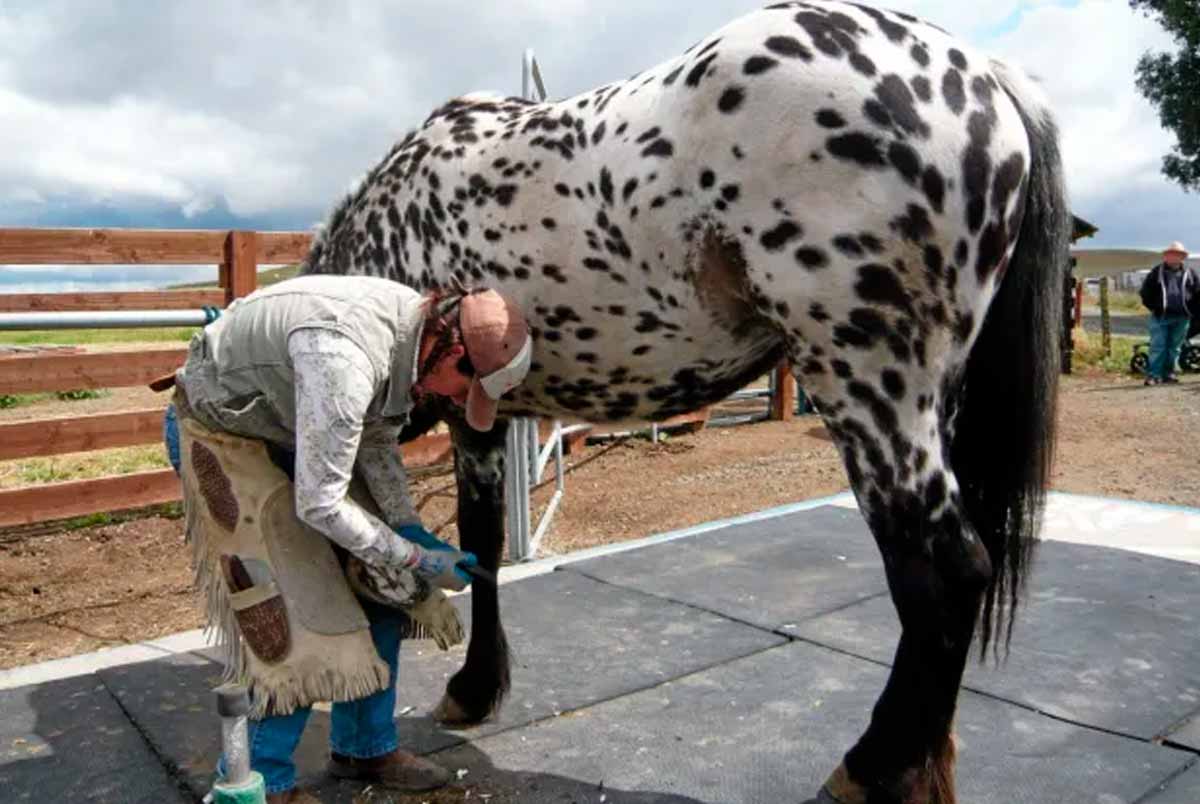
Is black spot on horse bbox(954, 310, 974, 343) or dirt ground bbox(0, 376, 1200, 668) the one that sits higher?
black spot on horse bbox(954, 310, 974, 343)

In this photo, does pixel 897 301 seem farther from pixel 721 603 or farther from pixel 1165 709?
pixel 721 603

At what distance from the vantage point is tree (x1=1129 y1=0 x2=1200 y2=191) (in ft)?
78.0

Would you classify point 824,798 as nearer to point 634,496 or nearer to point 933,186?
point 933,186

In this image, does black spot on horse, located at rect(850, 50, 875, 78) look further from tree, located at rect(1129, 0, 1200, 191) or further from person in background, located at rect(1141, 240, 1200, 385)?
tree, located at rect(1129, 0, 1200, 191)

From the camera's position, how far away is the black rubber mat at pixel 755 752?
2.47m

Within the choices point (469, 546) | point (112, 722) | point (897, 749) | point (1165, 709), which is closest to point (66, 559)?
point (112, 722)

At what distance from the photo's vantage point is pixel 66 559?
530 cm

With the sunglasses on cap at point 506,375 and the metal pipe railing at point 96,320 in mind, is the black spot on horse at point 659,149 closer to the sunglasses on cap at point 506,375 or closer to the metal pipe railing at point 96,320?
the sunglasses on cap at point 506,375

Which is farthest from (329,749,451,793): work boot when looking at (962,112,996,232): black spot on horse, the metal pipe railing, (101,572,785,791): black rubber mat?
the metal pipe railing

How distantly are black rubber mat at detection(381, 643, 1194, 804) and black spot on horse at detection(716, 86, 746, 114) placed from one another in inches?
62.4

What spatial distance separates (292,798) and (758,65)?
1911mm

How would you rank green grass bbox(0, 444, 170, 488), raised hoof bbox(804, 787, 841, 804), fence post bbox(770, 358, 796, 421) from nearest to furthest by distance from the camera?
raised hoof bbox(804, 787, 841, 804)
green grass bbox(0, 444, 170, 488)
fence post bbox(770, 358, 796, 421)

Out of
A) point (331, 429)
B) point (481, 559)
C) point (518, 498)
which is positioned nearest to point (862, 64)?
point (331, 429)

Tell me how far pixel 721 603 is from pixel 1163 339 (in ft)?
34.9
